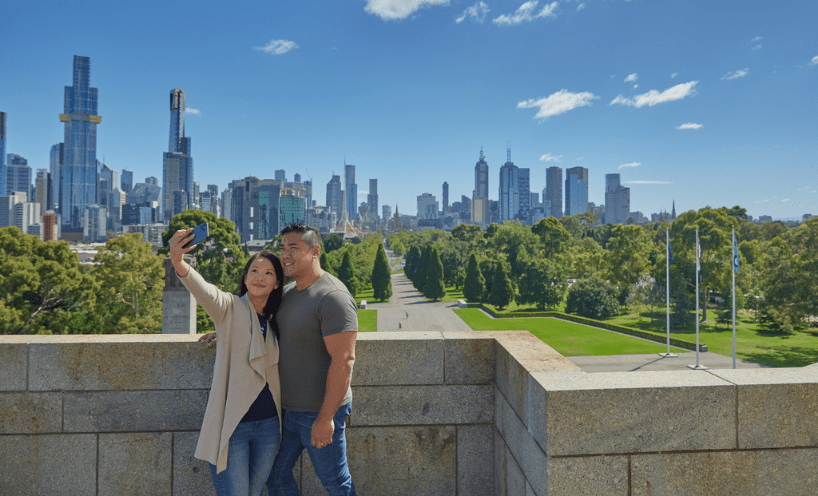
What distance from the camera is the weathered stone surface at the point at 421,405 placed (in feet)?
13.1

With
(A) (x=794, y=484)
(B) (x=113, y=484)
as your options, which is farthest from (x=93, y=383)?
(A) (x=794, y=484)

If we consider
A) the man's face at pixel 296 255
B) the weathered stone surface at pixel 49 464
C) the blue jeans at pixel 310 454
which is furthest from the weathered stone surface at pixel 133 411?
the man's face at pixel 296 255

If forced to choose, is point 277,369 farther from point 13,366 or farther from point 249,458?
point 13,366

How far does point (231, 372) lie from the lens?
9.57 feet

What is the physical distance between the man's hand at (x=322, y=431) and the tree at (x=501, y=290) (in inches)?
1592

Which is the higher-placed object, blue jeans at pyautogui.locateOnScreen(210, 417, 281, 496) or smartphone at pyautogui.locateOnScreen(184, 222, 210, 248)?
smartphone at pyautogui.locateOnScreen(184, 222, 210, 248)

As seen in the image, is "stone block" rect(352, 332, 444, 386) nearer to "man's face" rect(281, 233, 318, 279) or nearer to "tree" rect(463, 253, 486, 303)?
"man's face" rect(281, 233, 318, 279)

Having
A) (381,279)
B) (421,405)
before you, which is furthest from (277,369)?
(381,279)

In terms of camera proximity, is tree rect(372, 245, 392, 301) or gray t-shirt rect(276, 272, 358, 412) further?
tree rect(372, 245, 392, 301)

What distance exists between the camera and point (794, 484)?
3.00m

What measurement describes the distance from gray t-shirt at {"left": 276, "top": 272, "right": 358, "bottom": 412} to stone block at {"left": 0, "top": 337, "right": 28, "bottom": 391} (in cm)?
221

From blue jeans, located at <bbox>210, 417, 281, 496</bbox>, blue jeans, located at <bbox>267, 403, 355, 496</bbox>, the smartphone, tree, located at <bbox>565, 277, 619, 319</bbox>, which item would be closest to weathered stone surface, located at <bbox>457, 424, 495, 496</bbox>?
blue jeans, located at <bbox>267, 403, 355, 496</bbox>

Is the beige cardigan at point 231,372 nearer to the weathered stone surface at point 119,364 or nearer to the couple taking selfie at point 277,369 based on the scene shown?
the couple taking selfie at point 277,369

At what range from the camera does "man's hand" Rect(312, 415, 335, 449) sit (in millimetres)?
2891
